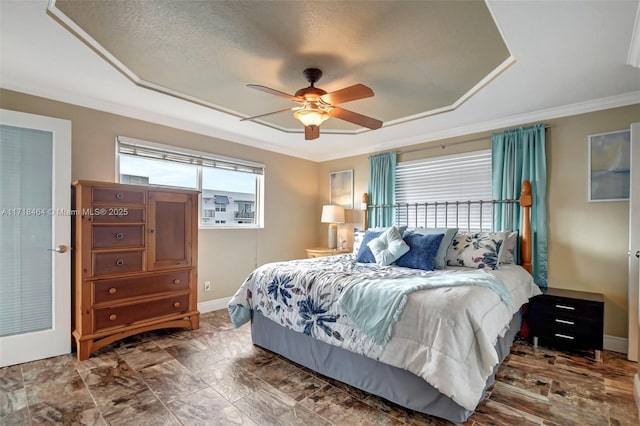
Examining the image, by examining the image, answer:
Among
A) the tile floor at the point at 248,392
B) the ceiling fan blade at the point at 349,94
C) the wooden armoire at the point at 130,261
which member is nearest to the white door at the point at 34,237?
the wooden armoire at the point at 130,261

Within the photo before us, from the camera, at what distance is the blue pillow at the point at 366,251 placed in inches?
134

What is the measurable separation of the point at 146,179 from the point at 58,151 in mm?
920

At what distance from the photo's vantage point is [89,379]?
7.89ft

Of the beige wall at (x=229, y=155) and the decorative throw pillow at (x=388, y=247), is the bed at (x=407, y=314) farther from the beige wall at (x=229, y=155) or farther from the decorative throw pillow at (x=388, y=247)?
the beige wall at (x=229, y=155)

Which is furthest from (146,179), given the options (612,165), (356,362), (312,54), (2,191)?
(612,165)

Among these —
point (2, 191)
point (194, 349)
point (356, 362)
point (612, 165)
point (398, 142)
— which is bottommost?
point (194, 349)

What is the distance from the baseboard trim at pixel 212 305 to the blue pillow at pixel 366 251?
2057 mm

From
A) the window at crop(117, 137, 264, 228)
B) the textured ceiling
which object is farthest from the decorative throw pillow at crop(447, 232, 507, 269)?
the window at crop(117, 137, 264, 228)

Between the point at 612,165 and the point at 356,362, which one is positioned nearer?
the point at 356,362

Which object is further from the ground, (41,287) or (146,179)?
(146,179)

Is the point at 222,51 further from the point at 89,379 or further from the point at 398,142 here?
the point at 398,142

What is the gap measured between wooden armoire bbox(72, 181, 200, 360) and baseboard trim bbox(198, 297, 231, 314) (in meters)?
0.59

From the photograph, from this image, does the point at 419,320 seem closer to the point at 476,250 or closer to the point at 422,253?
the point at 422,253

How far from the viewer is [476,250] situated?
3.17 m
